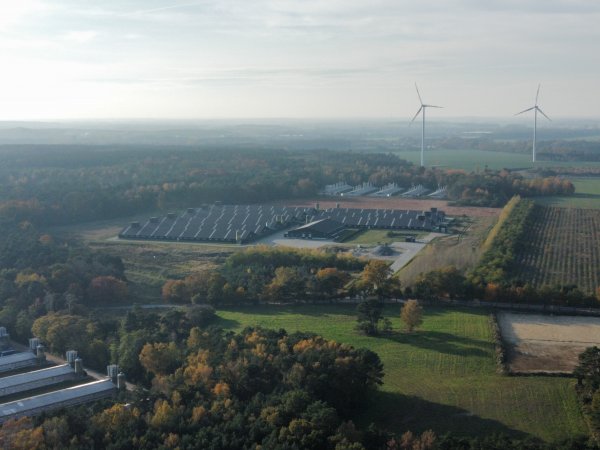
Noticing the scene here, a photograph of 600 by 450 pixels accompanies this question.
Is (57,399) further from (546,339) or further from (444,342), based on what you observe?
(546,339)

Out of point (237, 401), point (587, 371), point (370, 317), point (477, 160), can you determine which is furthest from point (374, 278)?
point (477, 160)

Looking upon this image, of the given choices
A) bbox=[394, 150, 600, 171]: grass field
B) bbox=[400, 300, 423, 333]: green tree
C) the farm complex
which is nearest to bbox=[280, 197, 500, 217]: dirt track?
the farm complex

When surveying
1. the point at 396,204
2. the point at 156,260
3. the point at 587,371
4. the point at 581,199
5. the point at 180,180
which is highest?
the point at 180,180

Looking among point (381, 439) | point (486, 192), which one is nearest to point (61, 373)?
point (381, 439)

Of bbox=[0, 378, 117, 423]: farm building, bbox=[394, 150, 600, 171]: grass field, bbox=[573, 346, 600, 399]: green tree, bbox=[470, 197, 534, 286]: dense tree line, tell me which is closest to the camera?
bbox=[0, 378, 117, 423]: farm building

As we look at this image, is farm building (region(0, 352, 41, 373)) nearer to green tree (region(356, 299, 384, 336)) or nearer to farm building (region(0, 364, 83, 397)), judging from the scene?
farm building (region(0, 364, 83, 397))

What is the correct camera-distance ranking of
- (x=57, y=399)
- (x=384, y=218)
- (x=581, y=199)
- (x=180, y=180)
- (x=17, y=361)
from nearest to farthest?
(x=57, y=399) → (x=17, y=361) → (x=384, y=218) → (x=581, y=199) → (x=180, y=180)
